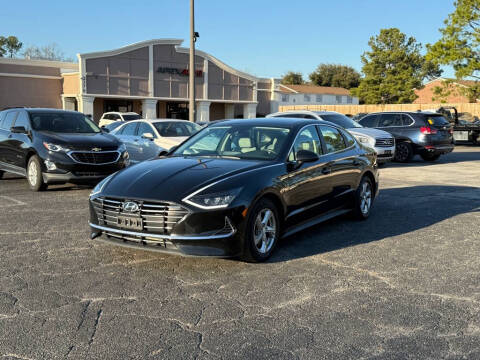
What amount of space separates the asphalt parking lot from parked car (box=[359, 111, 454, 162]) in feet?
33.1

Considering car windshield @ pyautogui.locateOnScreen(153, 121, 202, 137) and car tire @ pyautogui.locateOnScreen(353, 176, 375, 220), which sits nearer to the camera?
car tire @ pyautogui.locateOnScreen(353, 176, 375, 220)

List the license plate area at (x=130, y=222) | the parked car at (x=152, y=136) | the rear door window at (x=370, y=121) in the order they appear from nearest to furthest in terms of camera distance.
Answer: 1. the license plate area at (x=130, y=222)
2. the parked car at (x=152, y=136)
3. the rear door window at (x=370, y=121)


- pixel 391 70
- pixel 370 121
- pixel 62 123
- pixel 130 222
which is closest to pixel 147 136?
pixel 62 123

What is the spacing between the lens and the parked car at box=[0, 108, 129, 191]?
972cm

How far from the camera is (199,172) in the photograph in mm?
5312

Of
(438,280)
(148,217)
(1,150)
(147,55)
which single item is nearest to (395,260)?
(438,280)

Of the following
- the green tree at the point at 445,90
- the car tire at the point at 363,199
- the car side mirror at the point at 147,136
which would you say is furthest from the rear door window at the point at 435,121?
the green tree at the point at 445,90

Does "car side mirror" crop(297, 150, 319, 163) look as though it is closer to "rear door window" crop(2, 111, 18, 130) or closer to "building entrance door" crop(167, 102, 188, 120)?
"rear door window" crop(2, 111, 18, 130)

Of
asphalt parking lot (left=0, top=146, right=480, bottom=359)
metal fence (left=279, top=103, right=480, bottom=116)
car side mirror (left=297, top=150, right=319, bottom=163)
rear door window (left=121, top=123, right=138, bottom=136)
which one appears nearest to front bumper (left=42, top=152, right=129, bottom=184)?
asphalt parking lot (left=0, top=146, right=480, bottom=359)

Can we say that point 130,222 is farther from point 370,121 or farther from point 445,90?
point 445,90

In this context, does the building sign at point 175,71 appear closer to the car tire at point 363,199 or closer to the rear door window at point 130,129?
the rear door window at point 130,129

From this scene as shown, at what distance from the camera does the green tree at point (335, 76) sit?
9944 centimetres

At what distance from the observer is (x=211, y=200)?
192 inches

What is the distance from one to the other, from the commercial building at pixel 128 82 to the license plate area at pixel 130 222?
122 ft
